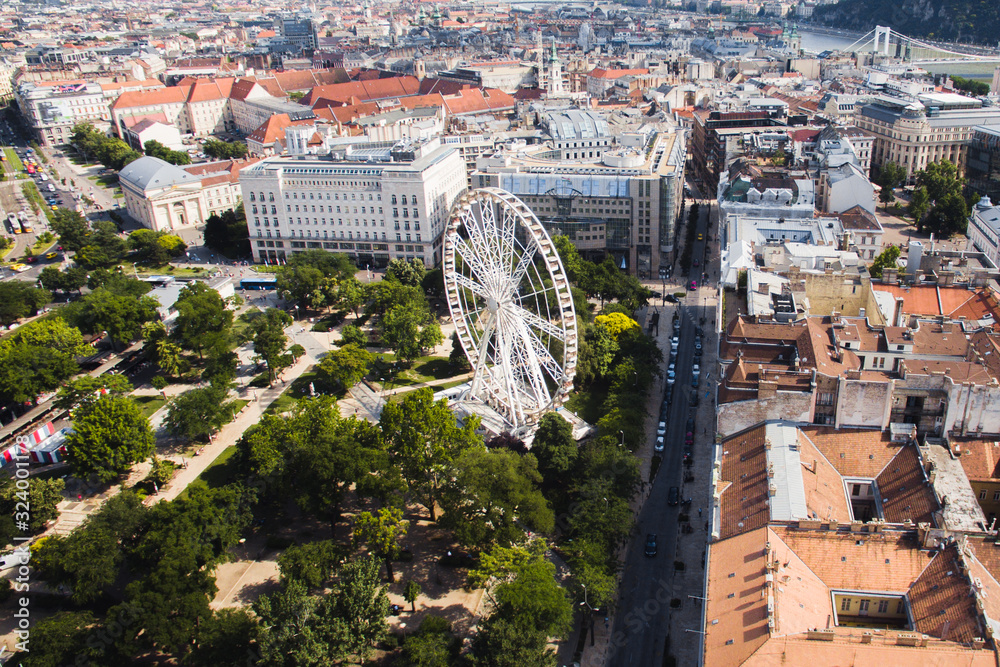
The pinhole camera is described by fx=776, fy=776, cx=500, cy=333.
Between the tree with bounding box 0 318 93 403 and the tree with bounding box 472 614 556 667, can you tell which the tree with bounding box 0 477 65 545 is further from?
the tree with bounding box 472 614 556 667

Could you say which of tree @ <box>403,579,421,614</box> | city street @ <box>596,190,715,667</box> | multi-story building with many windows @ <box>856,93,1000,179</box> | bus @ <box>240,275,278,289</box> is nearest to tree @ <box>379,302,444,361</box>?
bus @ <box>240,275,278,289</box>

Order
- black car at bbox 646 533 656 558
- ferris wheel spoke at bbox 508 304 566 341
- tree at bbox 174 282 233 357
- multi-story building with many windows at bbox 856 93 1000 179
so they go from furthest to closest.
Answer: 1. multi-story building with many windows at bbox 856 93 1000 179
2. tree at bbox 174 282 233 357
3. ferris wheel spoke at bbox 508 304 566 341
4. black car at bbox 646 533 656 558

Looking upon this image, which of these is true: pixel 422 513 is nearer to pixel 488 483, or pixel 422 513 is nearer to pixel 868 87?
pixel 488 483

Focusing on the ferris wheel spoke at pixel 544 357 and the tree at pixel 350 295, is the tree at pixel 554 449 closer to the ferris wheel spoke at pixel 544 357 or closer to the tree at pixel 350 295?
the ferris wheel spoke at pixel 544 357

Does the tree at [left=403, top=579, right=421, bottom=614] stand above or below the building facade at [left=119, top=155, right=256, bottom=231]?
below

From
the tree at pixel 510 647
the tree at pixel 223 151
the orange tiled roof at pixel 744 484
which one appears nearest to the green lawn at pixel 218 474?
the tree at pixel 510 647

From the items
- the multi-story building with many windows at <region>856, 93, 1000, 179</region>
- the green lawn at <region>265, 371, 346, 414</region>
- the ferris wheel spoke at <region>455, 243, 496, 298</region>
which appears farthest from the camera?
the multi-story building with many windows at <region>856, 93, 1000, 179</region>
